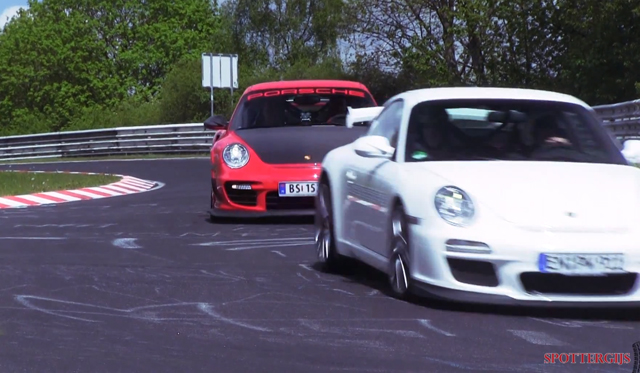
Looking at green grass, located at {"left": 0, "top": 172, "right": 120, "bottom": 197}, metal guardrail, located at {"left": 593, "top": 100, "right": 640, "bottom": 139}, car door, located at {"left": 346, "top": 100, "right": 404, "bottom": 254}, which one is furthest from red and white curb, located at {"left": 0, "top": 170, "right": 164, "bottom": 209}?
car door, located at {"left": 346, "top": 100, "right": 404, "bottom": 254}

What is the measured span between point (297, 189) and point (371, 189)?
14.7 ft

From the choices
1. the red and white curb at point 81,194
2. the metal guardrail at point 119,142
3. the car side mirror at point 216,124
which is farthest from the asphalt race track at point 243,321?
the metal guardrail at point 119,142

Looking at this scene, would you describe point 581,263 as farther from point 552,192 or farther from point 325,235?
point 325,235

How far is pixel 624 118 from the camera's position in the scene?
19.4 metres

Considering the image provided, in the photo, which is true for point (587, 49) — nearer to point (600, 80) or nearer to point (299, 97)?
point (600, 80)

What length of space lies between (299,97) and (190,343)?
7.46m

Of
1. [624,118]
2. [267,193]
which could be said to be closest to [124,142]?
[624,118]

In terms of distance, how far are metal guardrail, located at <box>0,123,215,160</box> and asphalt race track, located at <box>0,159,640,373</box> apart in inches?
990

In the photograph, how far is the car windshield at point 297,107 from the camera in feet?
42.0

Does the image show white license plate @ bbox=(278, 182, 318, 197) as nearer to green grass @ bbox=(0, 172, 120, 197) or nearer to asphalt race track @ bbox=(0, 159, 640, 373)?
asphalt race track @ bbox=(0, 159, 640, 373)

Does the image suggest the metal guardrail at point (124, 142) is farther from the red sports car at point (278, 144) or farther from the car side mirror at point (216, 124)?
the red sports car at point (278, 144)

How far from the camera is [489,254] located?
243 inches

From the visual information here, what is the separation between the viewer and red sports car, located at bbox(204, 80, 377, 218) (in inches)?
466

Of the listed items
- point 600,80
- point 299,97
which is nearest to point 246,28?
point 600,80
